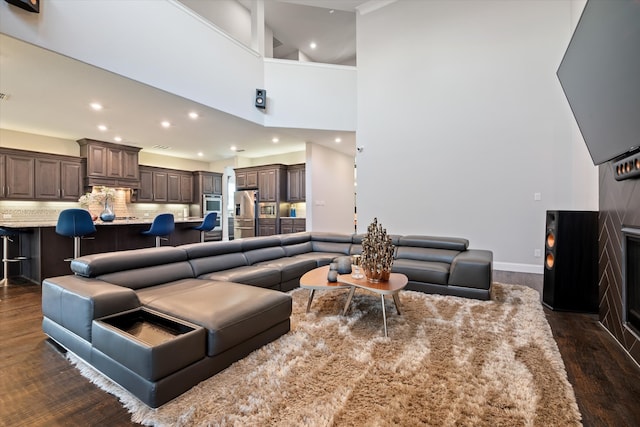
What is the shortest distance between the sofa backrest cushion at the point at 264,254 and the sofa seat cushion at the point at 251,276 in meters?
0.19

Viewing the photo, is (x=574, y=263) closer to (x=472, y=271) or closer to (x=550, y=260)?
(x=550, y=260)

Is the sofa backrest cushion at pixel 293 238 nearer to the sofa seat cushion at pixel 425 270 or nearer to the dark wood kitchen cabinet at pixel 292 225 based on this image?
the sofa seat cushion at pixel 425 270

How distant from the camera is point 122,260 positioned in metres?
2.46

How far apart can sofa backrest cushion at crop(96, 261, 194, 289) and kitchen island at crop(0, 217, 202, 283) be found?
258 cm

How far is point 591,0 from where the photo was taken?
202 centimetres

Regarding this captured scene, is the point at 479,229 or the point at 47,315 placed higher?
the point at 479,229

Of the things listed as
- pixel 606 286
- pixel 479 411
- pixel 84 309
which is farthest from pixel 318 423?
pixel 606 286

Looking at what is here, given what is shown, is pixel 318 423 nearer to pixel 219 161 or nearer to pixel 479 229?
pixel 479 229

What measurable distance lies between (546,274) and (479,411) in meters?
2.38

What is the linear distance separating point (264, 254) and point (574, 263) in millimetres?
3483

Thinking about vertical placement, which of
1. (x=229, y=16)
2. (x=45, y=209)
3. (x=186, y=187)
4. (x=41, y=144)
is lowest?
(x=45, y=209)

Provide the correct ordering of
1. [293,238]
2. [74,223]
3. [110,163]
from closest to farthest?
[74,223]
[293,238]
[110,163]

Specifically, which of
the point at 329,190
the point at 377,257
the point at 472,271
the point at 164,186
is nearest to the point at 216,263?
the point at 377,257

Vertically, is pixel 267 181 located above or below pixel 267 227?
above
